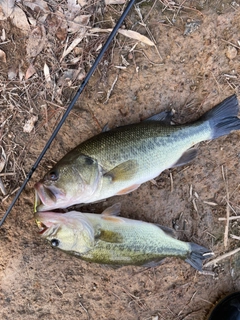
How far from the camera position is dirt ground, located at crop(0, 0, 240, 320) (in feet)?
11.1

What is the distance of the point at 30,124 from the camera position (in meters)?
3.46

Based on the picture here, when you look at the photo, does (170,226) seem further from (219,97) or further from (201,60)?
(201,60)

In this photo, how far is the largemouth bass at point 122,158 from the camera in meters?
3.03

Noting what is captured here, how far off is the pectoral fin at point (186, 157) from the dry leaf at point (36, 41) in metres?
1.69

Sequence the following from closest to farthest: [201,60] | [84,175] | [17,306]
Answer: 1. [84,175]
2. [201,60]
3. [17,306]

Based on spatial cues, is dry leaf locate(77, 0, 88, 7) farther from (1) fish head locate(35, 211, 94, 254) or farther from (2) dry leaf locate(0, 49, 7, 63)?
(1) fish head locate(35, 211, 94, 254)

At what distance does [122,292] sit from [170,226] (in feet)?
2.79

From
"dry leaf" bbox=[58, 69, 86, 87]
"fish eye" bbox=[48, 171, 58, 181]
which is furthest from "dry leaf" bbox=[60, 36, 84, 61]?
"fish eye" bbox=[48, 171, 58, 181]

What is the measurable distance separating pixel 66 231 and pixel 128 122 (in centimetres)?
120

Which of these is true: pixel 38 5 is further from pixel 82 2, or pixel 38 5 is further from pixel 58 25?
pixel 82 2

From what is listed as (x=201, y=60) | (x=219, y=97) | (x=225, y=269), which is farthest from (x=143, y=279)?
(x=201, y=60)

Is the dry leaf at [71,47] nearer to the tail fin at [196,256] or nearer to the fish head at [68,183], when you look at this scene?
the fish head at [68,183]

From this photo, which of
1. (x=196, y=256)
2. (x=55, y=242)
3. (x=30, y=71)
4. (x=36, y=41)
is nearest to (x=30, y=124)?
(x=30, y=71)

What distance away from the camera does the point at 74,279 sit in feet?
11.9
